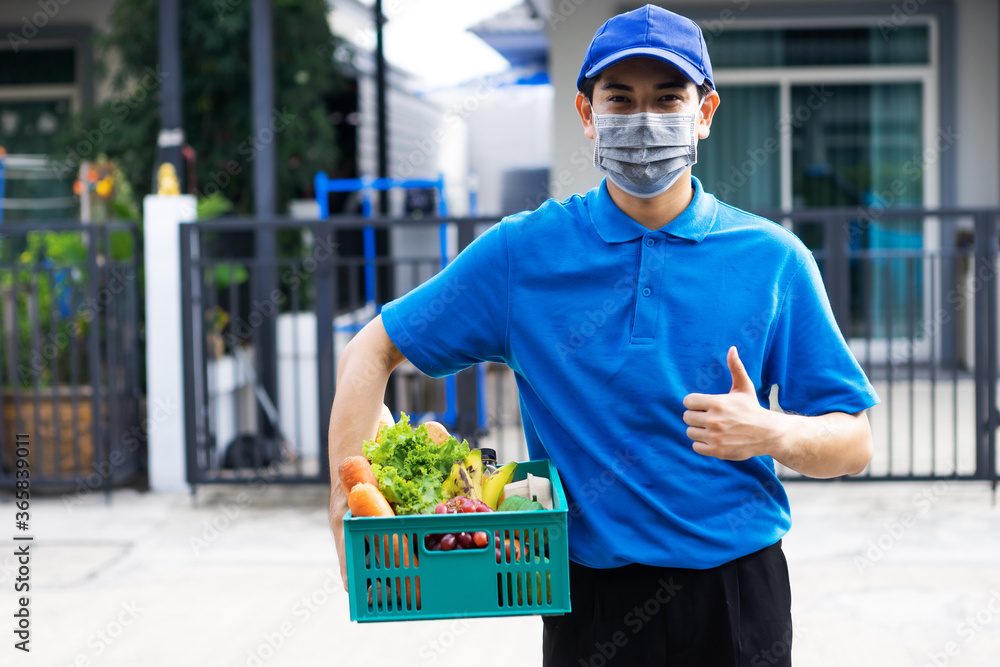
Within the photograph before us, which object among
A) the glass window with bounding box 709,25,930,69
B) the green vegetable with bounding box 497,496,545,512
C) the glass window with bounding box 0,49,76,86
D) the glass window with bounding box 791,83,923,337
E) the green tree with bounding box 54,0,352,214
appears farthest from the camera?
the glass window with bounding box 0,49,76,86

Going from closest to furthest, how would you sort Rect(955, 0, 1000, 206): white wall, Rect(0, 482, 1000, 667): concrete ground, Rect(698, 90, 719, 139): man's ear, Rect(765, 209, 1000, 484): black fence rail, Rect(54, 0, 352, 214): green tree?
Rect(698, 90, 719, 139): man's ear, Rect(0, 482, 1000, 667): concrete ground, Rect(765, 209, 1000, 484): black fence rail, Rect(54, 0, 352, 214): green tree, Rect(955, 0, 1000, 206): white wall

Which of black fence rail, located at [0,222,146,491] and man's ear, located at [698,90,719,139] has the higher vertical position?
man's ear, located at [698,90,719,139]

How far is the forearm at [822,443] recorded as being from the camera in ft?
6.00

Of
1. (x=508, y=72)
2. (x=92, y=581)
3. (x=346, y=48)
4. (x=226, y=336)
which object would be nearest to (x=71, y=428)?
(x=226, y=336)

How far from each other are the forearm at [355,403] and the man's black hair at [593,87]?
2.06 ft

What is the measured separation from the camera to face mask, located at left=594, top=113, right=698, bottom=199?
6.61 ft

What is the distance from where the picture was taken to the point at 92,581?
17.1 feet

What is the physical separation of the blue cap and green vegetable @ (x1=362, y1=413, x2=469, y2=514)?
0.74 metres

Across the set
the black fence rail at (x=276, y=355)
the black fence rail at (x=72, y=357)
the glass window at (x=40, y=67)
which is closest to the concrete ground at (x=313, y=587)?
the black fence rail at (x=72, y=357)

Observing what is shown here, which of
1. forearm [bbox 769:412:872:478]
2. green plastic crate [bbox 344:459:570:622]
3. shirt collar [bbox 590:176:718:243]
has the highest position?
shirt collar [bbox 590:176:718:243]

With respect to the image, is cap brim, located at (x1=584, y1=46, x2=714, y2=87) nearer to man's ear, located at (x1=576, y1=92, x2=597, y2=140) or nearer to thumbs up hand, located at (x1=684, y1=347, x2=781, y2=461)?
man's ear, located at (x1=576, y1=92, x2=597, y2=140)

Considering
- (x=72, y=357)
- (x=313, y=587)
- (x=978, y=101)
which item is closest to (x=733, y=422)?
(x=313, y=587)

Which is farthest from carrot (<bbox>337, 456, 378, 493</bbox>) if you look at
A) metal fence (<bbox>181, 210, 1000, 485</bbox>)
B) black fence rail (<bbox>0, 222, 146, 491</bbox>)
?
black fence rail (<bbox>0, 222, 146, 491</bbox>)

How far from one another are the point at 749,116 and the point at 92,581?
7.78 meters
